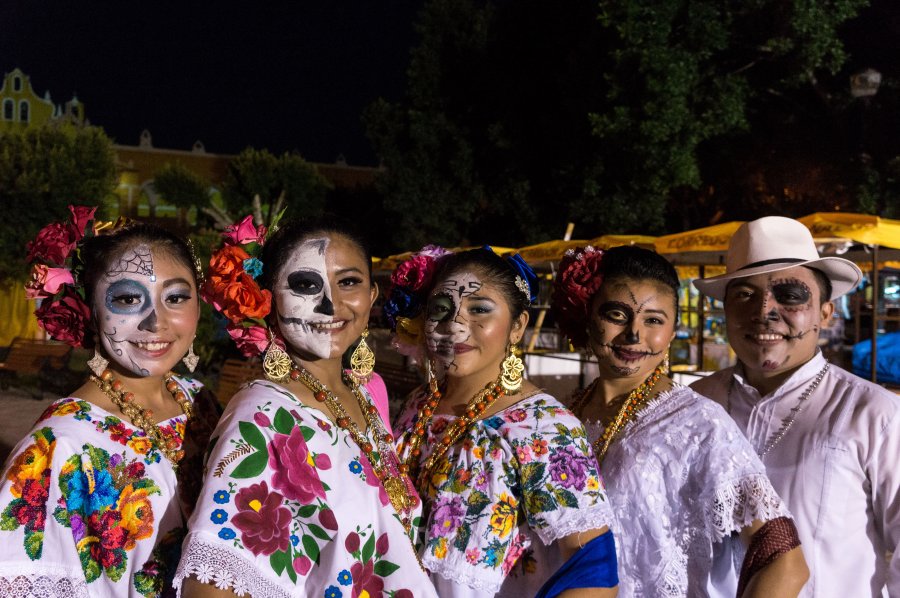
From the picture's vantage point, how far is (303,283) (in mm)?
2273

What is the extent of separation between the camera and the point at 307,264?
229cm

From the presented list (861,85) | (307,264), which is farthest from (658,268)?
(861,85)

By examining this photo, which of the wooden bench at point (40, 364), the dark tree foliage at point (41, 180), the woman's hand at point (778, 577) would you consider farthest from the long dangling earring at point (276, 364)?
the dark tree foliage at point (41, 180)

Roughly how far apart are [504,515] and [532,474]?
0.49 ft

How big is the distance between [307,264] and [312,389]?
378 millimetres

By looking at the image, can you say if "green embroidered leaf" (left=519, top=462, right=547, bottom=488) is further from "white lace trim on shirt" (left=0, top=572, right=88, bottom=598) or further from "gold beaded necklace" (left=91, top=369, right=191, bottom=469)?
"white lace trim on shirt" (left=0, top=572, right=88, bottom=598)

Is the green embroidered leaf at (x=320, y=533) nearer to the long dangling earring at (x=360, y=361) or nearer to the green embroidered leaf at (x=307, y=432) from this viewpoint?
the green embroidered leaf at (x=307, y=432)

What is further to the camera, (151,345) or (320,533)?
(151,345)

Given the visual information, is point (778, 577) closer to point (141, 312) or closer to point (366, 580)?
point (366, 580)

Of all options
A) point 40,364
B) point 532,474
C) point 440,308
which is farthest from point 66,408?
point 40,364

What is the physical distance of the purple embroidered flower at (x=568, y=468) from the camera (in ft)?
7.02

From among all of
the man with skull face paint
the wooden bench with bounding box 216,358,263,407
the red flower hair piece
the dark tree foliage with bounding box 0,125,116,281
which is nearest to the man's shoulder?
the man with skull face paint

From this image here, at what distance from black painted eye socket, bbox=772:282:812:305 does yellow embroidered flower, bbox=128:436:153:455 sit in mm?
2263

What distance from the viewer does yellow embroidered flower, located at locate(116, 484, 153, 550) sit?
213cm
